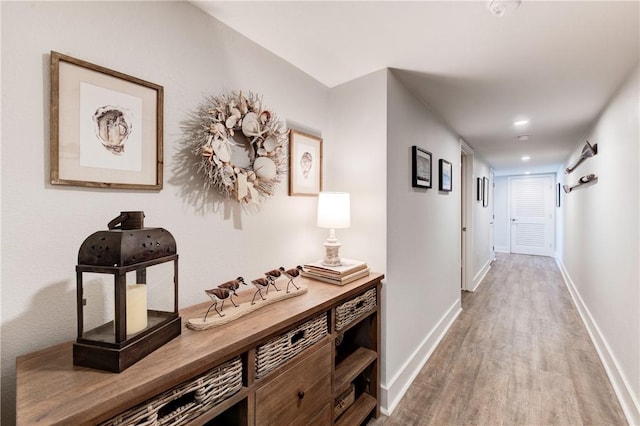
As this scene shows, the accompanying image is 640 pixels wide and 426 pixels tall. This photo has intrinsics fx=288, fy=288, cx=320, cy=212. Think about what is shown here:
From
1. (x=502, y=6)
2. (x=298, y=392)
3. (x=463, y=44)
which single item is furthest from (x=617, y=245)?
(x=298, y=392)

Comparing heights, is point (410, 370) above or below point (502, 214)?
below

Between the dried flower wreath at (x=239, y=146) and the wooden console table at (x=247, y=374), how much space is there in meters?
0.57

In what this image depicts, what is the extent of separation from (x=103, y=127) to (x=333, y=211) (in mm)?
1154

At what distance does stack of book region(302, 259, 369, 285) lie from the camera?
1.64 metres

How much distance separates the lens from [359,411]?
1706 millimetres

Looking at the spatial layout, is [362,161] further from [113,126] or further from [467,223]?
[467,223]

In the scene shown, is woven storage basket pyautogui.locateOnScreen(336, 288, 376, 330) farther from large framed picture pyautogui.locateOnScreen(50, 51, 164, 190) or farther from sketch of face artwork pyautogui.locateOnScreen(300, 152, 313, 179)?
large framed picture pyautogui.locateOnScreen(50, 51, 164, 190)

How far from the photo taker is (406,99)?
219 centimetres

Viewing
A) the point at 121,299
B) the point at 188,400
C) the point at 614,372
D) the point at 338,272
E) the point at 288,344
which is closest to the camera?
the point at 121,299

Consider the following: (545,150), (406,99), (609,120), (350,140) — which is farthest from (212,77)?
(545,150)

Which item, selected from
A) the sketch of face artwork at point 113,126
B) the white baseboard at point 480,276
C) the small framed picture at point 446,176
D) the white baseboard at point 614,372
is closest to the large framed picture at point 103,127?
the sketch of face artwork at point 113,126

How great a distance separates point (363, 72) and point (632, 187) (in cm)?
190

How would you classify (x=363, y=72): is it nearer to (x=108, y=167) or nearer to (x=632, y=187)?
(x=108, y=167)

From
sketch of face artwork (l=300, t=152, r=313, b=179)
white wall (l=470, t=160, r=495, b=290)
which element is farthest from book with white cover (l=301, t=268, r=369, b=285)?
white wall (l=470, t=160, r=495, b=290)
